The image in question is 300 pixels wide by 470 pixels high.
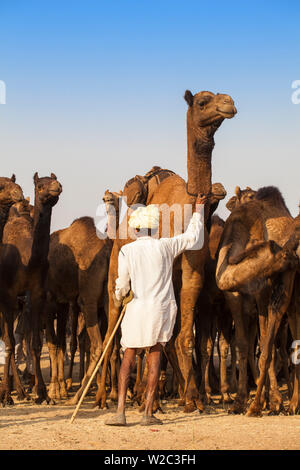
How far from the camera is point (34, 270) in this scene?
11.5m

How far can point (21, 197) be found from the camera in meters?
10.8

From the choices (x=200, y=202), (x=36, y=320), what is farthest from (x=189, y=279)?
(x=36, y=320)

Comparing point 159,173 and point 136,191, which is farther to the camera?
point 159,173

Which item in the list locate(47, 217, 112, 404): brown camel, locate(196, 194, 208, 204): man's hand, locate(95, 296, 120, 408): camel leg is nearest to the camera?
locate(196, 194, 208, 204): man's hand

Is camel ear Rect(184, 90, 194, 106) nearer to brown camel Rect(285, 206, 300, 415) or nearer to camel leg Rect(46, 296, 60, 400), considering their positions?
brown camel Rect(285, 206, 300, 415)

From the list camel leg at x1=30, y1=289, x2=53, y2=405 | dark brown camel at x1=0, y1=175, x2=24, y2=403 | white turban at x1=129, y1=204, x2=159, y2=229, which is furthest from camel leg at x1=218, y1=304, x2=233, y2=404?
white turban at x1=129, y1=204, x2=159, y2=229

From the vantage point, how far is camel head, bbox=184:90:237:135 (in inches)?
379

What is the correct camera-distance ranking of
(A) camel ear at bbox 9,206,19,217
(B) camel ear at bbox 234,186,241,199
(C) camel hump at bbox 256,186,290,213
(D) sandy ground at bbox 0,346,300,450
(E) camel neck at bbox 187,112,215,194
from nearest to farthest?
1. (D) sandy ground at bbox 0,346,300,450
2. (E) camel neck at bbox 187,112,215,194
3. (C) camel hump at bbox 256,186,290,213
4. (A) camel ear at bbox 9,206,19,217
5. (B) camel ear at bbox 234,186,241,199

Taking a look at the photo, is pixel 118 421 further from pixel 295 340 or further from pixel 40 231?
pixel 40 231

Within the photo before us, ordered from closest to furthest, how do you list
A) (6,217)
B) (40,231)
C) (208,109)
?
(208,109)
(6,217)
(40,231)

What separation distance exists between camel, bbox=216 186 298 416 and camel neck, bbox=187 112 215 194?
744 millimetres

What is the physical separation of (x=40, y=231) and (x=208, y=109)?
312 cm
